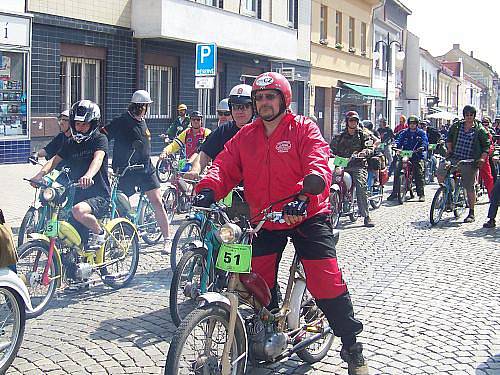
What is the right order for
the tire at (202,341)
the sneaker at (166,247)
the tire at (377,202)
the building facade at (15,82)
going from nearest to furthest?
the tire at (202,341) < the sneaker at (166,247) < the tire at (377,202) < the building facade at (15,82)

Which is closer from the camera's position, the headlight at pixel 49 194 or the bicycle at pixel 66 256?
the bicycle at pixel 66 256

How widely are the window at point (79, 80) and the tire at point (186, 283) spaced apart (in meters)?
13.0

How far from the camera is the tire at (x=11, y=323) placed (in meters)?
4.35

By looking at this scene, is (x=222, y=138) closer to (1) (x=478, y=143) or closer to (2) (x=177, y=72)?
(1) (x=478, y=143)

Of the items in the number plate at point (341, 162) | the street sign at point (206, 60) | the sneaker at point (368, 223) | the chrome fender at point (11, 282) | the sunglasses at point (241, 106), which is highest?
the street sign at point (206, 60)

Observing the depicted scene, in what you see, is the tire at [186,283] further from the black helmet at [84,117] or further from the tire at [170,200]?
the tire at [170,200]

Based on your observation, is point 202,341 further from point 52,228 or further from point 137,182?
point 137,182

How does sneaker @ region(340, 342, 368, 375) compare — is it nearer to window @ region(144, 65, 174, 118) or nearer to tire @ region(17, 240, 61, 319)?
tire @ region(17, 240, 61, 319)

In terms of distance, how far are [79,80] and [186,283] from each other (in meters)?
13.9

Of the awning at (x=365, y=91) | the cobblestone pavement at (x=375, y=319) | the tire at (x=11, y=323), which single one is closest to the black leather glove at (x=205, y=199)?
the cobblestone pavement at (x=375, y=319)

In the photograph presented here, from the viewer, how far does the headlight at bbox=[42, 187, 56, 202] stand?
19.6 feet

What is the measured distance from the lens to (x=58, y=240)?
19.3ft

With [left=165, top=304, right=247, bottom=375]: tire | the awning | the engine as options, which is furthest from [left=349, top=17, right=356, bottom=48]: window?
[left=165, top=304, right=247, bottom=375]: tire

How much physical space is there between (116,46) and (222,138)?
43.7 feet
